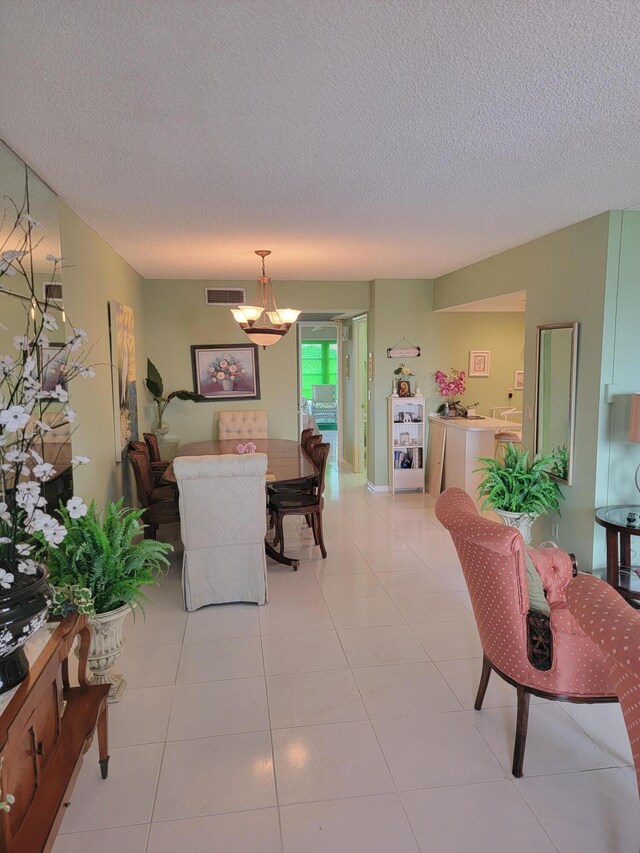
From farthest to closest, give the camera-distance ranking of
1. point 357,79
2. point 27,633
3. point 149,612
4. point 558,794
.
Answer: point 149,612 < point 558,794 < point 357,79 < point 27,633

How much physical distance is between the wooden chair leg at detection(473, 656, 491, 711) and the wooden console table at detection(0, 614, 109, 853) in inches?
63.4

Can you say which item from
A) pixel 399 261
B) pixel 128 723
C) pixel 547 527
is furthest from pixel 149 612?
pixel 399 261

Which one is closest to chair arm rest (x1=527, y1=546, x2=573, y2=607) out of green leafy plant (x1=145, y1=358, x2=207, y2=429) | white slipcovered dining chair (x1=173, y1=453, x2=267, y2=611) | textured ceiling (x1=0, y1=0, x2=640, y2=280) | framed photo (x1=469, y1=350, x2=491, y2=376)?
white slipcovered dining chair (x1=173, y1=453, x2=267, y2=611)

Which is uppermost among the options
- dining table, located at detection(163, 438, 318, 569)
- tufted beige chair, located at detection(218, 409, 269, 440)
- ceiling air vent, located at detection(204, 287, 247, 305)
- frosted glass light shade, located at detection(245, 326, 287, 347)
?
ceiling air vent, located at detection(204, 287, 247, 305)

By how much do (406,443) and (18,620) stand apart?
564cm

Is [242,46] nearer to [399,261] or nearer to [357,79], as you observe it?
[357,79]

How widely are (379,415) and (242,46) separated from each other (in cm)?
532

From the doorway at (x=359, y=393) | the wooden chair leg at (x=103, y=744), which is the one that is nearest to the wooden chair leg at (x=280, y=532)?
the wooden chair leg at (x=103, y=744)

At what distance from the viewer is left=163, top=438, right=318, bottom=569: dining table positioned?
14.2 feet

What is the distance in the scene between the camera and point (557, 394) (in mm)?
4141

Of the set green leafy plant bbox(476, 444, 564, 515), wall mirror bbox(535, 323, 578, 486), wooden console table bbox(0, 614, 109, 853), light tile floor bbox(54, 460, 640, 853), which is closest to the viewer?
wooden console table bbox(0, 614, 109, 853)

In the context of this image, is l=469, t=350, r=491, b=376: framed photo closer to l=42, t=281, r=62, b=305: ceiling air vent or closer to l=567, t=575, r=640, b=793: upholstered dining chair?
l=42, t=281, r=62, b=305: ceiling air vent

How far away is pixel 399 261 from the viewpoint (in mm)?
5336

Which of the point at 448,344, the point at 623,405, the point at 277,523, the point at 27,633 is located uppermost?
the point at 448,344
